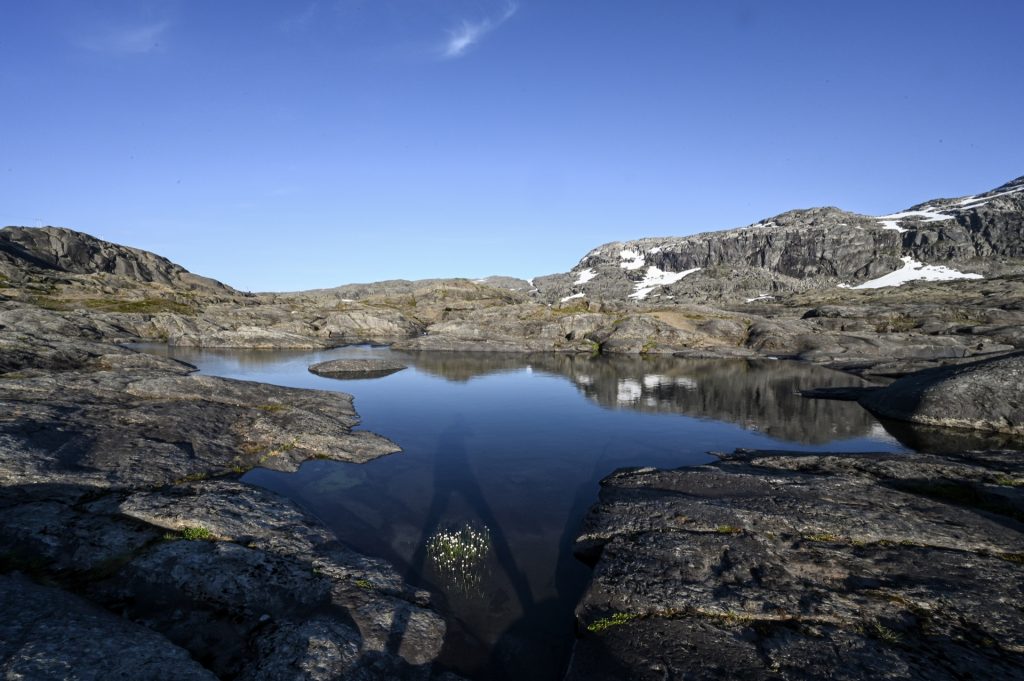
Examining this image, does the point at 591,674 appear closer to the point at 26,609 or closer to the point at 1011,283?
the point at 26,609

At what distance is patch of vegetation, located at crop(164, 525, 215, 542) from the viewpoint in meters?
14.7

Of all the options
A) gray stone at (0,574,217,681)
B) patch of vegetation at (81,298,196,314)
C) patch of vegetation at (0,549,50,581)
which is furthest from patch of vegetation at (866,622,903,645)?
A: patch of vegetation at (81,298,196,314)

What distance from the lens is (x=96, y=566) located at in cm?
1295

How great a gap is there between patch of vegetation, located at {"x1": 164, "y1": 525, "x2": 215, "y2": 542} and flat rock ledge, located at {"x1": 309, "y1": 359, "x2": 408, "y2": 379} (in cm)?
4943

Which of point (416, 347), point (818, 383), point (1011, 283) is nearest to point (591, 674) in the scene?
point (818, 383)

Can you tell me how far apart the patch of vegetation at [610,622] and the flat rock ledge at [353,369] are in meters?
56.5

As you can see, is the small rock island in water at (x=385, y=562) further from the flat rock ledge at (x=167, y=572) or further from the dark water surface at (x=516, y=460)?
the dark water surface at (x=516, y=460)

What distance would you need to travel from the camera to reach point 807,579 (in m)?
13.7

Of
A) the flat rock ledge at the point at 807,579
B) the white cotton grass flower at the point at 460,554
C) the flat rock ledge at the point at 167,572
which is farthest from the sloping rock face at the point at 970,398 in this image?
the flat rock ledge at the point at 167,572

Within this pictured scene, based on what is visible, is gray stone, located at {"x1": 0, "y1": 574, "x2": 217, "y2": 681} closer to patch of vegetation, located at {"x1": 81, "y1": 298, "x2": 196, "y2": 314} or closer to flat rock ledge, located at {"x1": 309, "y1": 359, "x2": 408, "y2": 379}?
flat rock ledge, located at {"x1": 309, "y1": 359, "x2": 408, "y2": 379}

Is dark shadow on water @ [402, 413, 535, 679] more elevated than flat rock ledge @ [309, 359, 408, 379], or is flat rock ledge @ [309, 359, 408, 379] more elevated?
flat rock ledge @ [309, 359, 408, 379]

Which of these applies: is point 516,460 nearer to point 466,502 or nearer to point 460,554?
point 466,502

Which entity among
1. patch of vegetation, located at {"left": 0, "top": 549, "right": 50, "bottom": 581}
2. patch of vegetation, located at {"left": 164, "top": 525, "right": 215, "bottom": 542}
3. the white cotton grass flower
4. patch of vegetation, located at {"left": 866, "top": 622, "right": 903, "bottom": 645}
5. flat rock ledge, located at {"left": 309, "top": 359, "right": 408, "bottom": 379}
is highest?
flat rock ledge, located at {"left": 309, "top": 359, "right": 408, "bottom": 379}

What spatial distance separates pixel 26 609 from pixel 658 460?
29.4 meters
